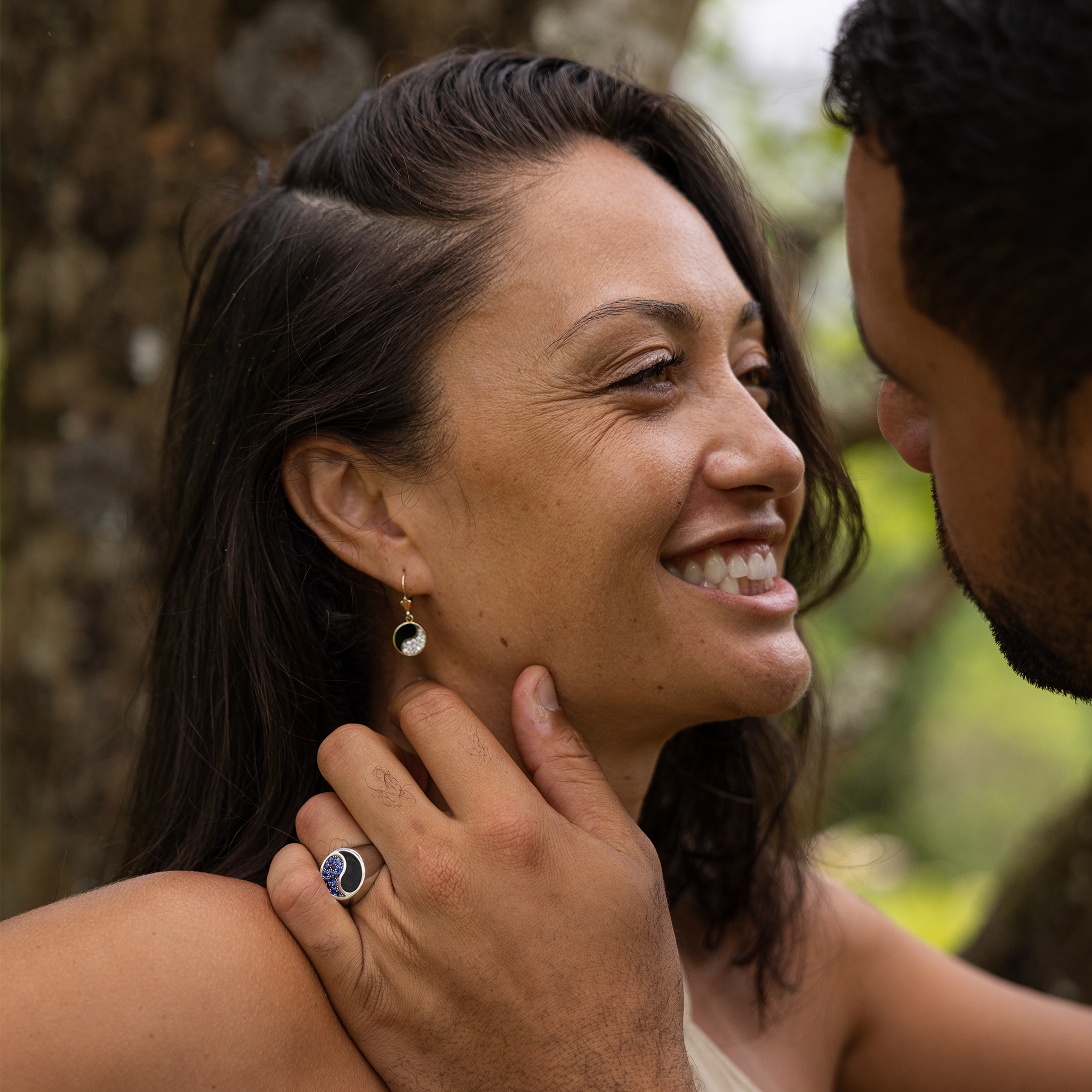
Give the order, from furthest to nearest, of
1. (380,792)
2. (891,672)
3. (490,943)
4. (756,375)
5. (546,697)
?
(891,672), (756,375), (546,697), (380,792), (490,943)

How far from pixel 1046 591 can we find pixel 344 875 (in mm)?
1256

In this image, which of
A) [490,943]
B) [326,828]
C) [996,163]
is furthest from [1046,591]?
[326,828]

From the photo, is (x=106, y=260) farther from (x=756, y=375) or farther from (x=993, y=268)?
(x=993, y=268)

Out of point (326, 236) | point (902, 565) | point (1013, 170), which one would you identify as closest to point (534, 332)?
point (326, 236)

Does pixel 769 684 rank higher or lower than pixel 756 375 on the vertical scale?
lower

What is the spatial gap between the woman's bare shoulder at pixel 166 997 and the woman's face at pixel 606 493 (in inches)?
26.5

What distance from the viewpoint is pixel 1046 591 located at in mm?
1739

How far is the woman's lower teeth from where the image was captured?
6.83ft

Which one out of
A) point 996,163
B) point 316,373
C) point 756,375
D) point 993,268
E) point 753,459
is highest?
point 996,163

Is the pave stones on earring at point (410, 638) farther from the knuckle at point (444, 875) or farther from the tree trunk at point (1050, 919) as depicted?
the tree trunk at point (1050, 919)

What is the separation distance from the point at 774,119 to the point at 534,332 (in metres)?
5.03

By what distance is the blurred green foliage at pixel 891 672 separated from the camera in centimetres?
522

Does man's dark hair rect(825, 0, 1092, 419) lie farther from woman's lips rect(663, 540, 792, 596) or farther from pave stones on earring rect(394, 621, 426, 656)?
pave stones on earring rect(394, 621, 426, 656)

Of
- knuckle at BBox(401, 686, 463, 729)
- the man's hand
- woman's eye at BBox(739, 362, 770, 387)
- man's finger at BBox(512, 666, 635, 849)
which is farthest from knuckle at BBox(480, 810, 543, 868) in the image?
woman's eye at BBox(739, 362, 770, 387)
